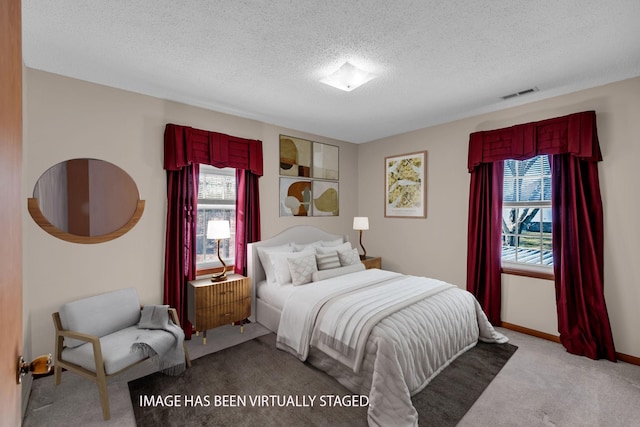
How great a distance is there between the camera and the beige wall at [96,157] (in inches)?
99.2

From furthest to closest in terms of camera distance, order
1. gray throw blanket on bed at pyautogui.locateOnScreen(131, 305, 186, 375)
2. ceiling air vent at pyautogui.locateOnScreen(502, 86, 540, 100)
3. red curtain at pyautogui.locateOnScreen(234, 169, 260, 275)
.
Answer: red curtain at pyautogui.locateOnScreen(234, 169, 260, 275)
ceiling air vent at pyautogui.locateOnScreen(502, 86, 540, 100)
gray throw blanket on bed at pyautogui.locateOnScreen(131, 305, 186, 375)

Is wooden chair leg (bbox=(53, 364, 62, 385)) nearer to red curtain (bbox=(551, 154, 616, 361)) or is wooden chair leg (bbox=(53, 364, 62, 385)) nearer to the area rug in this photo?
the area rug

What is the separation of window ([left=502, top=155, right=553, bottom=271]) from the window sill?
85mm

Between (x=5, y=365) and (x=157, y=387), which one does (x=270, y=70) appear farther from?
(x=157, y=387)

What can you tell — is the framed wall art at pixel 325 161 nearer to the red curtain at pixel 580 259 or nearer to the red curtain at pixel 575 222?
the red curtain at pixel 575 222

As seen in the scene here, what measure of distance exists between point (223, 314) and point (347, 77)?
282 centimetres

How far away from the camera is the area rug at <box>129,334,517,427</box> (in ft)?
6.69

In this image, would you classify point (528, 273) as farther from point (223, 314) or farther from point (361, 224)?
point (223, 314)

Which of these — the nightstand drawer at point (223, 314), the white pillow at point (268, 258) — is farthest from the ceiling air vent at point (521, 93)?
the nightstand drawer at point (223, 314)

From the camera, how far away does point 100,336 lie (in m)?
2.42

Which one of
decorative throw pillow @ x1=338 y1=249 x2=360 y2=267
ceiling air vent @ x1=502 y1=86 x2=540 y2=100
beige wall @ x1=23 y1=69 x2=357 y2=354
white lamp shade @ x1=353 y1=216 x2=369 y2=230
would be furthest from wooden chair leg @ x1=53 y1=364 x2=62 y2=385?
ceiling air vent @ x1=502 y1=86 x2=540 y2=100

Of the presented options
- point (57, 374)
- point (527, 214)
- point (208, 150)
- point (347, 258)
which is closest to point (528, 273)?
point (527, 214)

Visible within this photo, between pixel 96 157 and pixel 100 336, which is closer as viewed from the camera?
pixel 100 336

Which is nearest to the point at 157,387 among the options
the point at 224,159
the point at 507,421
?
the point at 224,159
